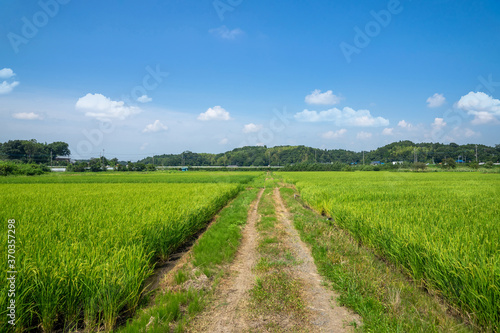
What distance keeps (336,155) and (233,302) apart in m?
135

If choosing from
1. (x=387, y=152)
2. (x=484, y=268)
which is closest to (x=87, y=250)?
(x=484, y=268)

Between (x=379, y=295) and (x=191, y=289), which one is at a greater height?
(x=379, y=295)

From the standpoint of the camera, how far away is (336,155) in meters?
130

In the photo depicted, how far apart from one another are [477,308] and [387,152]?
148 meters

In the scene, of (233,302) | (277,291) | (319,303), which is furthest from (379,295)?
(233,302)

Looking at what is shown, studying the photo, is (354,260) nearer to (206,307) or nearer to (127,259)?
(206,307)

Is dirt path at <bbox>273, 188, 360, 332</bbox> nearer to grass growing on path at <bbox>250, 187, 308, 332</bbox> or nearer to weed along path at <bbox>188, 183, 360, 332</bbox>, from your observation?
weed along path at <bbox>188, 183, 360, 332</bbox>

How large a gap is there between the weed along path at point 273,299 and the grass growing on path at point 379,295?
0.86ft

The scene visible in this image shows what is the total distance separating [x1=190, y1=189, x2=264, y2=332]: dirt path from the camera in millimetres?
3423

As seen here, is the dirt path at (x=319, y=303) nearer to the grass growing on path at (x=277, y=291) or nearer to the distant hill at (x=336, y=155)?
the grass growing on path at (x=277, y=291)

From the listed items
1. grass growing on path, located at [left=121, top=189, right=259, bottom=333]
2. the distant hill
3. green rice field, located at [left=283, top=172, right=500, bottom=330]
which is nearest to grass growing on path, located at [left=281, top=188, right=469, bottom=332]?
green rice field, located at [left=283, top=172, right=500, bottom=330]

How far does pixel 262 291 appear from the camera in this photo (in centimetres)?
436

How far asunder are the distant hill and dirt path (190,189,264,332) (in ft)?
320

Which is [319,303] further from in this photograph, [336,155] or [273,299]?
[336,155]
